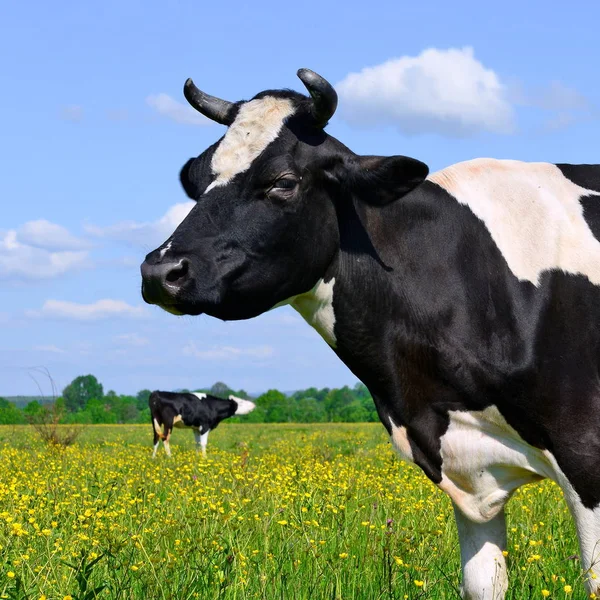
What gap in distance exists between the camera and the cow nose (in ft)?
13.8

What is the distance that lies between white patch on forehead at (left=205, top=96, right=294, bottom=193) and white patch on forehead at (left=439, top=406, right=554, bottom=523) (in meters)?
1.82

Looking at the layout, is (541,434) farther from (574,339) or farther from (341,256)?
(341,256)

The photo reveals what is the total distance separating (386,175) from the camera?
4801mm

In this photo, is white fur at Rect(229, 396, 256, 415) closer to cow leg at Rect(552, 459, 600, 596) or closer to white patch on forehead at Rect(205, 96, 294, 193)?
white patch on forehead at Rect(205, 96, 294, 193)

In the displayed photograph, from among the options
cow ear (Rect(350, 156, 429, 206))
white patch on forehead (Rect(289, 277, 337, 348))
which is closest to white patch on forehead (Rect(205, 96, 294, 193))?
cow ear (Rect(350, 156, 429, 206))

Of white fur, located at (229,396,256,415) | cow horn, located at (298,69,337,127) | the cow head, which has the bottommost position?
white fur, located at (229,396,256,415)

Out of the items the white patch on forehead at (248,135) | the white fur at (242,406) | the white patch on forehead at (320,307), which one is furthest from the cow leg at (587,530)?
the white fur at (242,406)

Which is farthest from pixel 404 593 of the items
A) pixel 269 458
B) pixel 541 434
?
pixel 269 458

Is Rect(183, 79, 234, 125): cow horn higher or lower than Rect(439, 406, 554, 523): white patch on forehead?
higher

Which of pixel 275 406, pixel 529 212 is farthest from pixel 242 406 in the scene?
pixel 275 406

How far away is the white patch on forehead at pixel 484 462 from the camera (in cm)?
475

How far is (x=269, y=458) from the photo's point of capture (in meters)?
13.5

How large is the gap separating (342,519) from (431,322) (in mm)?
2860

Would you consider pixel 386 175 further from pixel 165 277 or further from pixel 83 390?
pixel 83 390
